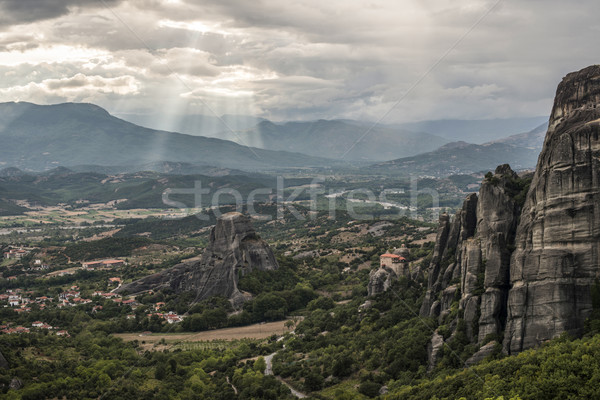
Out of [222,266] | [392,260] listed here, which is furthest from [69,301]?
[392,260]

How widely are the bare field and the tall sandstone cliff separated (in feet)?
123

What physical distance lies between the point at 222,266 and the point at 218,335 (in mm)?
17948

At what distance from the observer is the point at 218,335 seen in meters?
81.9

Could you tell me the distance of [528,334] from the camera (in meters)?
39.1

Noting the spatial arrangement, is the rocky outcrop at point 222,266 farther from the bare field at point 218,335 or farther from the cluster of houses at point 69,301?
the bare field at point 218,335

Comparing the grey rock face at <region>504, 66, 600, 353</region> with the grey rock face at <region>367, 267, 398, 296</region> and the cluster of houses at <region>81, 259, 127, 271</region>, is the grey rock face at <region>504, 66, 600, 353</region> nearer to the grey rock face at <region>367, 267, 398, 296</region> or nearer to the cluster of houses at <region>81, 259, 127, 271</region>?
the grey rock face at <region>367, 267, 398, 296</region>

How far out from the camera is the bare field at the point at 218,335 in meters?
79.8

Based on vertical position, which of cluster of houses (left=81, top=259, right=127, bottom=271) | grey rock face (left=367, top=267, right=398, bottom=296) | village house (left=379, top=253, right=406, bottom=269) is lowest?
cluster of houses (left=81, top=259, right=127, bottom=271)

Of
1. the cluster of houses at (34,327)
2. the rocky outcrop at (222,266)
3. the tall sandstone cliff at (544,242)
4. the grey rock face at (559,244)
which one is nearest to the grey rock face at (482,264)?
the tall sandstone cliff at (544,242)

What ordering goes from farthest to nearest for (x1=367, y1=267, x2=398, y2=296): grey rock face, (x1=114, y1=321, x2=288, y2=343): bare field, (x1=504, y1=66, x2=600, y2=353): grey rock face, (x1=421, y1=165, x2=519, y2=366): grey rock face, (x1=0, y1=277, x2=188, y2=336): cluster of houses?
(x1=0, y1=277, x2=188, y2=336): cluster of houses, (x1=114, y1=321, x2=288, y2=343): bare field, (x1=367, y1=267, x2=398, y2=296): grey rock face, (x1=421, y1=165, x2=519, y2=366): grey rock face, (x1=504, y1=66, x2=600, y2=353): grey rock face

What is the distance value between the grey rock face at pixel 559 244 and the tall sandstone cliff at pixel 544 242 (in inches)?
2.4

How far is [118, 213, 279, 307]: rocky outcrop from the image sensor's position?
9606 centimetres

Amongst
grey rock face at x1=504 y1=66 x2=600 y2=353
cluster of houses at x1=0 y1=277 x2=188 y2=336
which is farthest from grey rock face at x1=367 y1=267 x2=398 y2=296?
cluster of houses at x1=0 y1=277 x2=188 y2=336

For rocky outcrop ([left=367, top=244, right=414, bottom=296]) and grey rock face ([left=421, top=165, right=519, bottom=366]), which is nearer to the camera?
grey rock face ([left=421, top=165, right=519, bottom=366])
